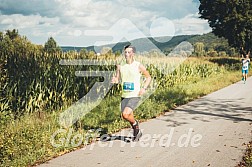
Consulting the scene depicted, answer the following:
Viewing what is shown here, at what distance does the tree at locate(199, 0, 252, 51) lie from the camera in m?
37.4

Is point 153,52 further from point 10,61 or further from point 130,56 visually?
point 130,56

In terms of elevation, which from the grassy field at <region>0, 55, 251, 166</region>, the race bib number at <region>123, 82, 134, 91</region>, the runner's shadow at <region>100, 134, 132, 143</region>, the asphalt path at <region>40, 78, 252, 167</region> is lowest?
the asphalt path at <region>40, 78, 252, 167</region>

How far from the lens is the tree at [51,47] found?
42.2ft

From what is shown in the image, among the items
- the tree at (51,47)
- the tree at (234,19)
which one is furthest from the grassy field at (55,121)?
the tree at (234,19)

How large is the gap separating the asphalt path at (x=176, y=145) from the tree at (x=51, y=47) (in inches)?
224

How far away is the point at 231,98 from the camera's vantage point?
13.7 metres

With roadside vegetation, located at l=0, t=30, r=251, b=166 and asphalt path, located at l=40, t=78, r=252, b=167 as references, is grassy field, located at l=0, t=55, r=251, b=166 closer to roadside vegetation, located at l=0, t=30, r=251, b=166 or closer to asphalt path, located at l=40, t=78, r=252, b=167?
roadside vegetation, located at l=0, t=30, r=251, b=166

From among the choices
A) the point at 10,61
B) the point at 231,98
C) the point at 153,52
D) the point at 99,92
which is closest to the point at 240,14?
the point at 153,52

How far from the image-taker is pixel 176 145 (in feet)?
21.2

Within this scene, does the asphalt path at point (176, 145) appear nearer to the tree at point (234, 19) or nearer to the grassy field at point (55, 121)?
the grassy field at point (55, 121)

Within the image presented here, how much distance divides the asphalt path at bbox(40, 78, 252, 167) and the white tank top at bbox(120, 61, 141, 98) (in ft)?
3.53

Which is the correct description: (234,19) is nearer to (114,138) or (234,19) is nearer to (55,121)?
(55,121)

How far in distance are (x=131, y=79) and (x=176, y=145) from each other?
5.35ft

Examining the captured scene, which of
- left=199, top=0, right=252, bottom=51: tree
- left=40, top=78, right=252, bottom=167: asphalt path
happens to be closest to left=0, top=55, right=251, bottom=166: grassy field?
left=40, top=78, right=252, bottom=167: asphalt path
